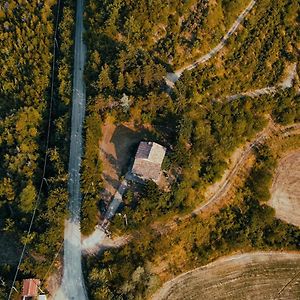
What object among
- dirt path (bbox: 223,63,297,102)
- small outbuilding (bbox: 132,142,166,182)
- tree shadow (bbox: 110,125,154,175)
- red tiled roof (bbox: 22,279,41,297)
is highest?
dirt path (bbox: 223,63,297,102)

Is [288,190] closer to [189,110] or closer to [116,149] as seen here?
[189,110]

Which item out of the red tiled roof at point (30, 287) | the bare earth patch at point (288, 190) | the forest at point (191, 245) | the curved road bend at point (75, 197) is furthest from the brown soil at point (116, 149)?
the bare earth patch at point (288, 190)

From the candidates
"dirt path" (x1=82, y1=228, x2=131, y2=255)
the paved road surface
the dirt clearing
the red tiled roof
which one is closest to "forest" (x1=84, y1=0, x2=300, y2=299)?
the paved road surface

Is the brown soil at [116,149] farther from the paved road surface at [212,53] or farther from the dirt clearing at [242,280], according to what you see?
the dirt clearing at [242,280]

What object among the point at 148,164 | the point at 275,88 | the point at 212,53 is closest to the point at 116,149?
the point at 148,164

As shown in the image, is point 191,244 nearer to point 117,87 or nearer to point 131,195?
point 131,195

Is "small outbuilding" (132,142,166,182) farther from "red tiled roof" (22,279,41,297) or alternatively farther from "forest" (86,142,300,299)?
"red tiled roof" (22,279,41,297)

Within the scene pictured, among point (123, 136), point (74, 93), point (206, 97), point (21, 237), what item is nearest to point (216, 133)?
point (206, 97)
